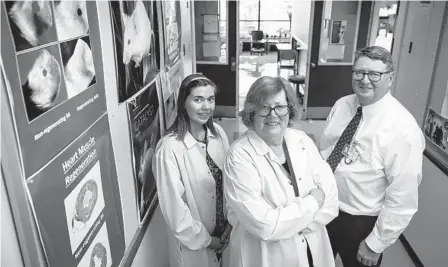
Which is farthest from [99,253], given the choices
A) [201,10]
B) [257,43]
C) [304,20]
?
[257,43]

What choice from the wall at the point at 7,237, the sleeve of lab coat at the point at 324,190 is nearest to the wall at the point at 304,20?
the sleeve of lab coat at the point at 324,190

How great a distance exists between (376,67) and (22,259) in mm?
1782

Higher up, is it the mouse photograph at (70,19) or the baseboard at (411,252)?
the mouse photograph at (70,19)

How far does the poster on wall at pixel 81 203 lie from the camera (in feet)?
3.37

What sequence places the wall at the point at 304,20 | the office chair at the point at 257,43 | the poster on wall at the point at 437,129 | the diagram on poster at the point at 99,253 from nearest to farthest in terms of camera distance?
the diagram on poster at the point at 99,253 < the poster on wall at the point at 437,129 < the wall at the point at 304,20 < the office chair at the point at 257,43

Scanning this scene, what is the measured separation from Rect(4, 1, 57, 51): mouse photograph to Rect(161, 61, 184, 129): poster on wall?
1.35 meters

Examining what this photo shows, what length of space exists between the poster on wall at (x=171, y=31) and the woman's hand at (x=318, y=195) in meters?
1.38

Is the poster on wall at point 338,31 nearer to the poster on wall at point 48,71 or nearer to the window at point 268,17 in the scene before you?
the poster on wall at point 48,71

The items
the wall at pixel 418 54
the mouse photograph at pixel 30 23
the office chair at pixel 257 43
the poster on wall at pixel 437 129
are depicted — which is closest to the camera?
the mouse photograph at pixel 30 23

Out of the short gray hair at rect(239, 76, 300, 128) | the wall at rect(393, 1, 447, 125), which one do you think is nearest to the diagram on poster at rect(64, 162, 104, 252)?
the short gray hair at rect(239, 76, 300, 128)

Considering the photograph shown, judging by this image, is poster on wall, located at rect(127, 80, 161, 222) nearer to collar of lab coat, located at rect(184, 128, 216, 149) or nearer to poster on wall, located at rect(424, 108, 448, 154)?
collar of lab coat, located at rect(184, 128, 216, 149)

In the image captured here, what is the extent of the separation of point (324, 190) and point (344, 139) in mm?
549

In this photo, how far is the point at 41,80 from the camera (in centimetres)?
100

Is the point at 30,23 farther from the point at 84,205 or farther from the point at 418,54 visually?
the point at 418,54
